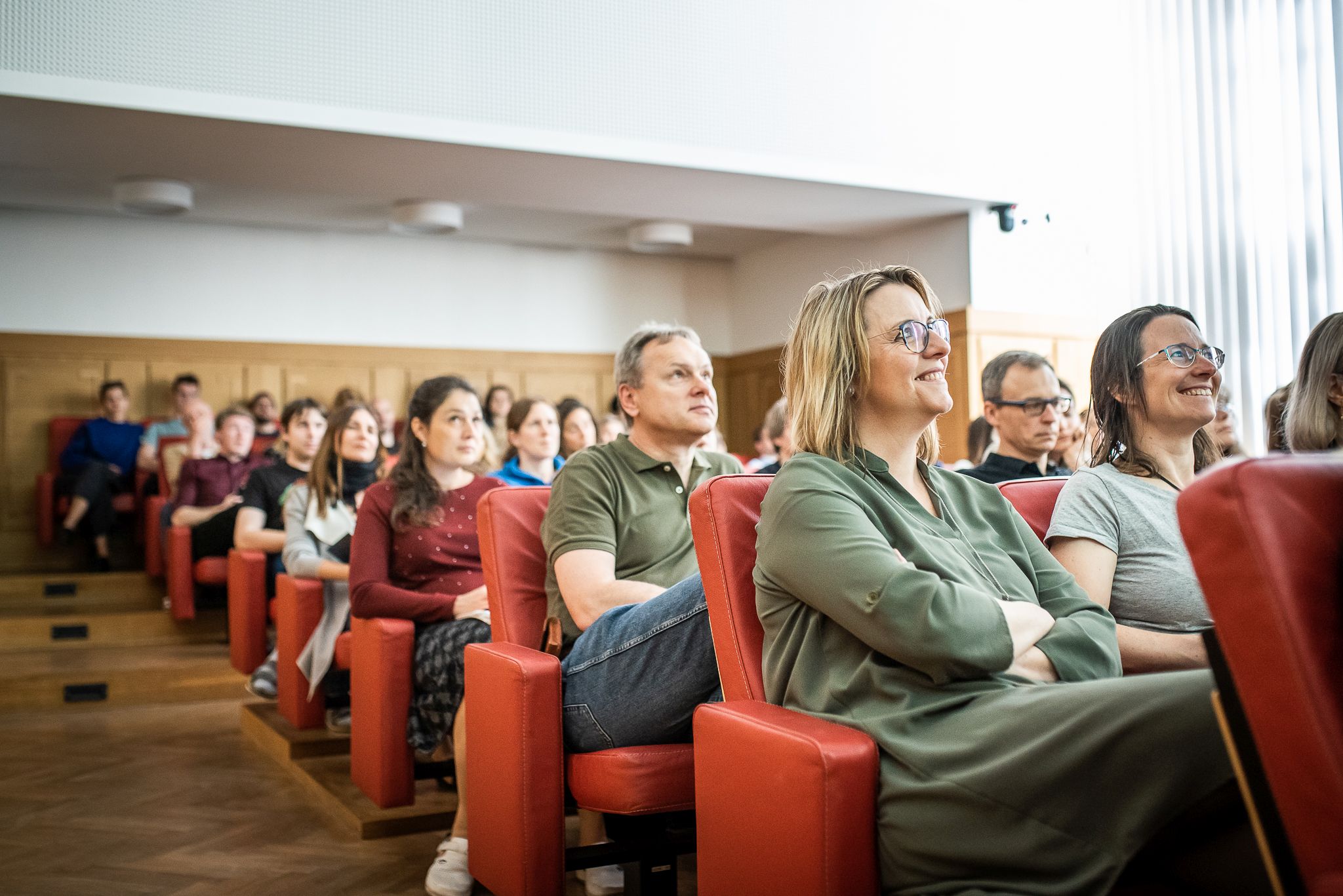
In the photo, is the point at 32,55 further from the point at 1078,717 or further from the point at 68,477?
the point at 1078,717

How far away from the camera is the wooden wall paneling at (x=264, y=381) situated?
862 centimetres

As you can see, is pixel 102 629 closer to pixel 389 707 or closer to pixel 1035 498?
pixel 389 707

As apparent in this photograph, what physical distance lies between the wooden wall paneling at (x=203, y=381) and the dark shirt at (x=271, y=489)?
3925 millimetres

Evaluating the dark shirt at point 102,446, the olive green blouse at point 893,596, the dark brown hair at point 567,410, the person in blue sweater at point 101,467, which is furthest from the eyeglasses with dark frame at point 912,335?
the dark shirt at point 102,446

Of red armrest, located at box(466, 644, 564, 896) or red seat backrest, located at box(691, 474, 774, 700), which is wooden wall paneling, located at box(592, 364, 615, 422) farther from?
red seat backrest, located at box(691, 474, 774, 700)

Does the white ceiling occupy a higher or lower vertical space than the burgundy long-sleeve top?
higher

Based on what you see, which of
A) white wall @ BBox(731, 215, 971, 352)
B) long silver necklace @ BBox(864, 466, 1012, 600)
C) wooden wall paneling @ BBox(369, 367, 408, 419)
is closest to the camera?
long silver necklace @ BBox(864, 466, 1012, 600)

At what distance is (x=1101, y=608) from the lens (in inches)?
68.5

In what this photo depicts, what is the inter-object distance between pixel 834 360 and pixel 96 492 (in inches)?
269

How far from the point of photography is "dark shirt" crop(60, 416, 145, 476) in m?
7.61

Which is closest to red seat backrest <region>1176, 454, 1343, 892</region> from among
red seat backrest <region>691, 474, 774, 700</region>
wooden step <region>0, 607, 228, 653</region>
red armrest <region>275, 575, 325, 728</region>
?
red seat backrest <region>691, 474, 774, 700</region>

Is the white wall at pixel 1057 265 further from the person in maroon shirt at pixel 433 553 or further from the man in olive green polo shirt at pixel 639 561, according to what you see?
the man in olive green polo shirt at pixel 639 561

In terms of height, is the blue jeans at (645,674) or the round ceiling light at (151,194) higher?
the round ceiling light at (151,194)

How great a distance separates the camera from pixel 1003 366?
3303mm
